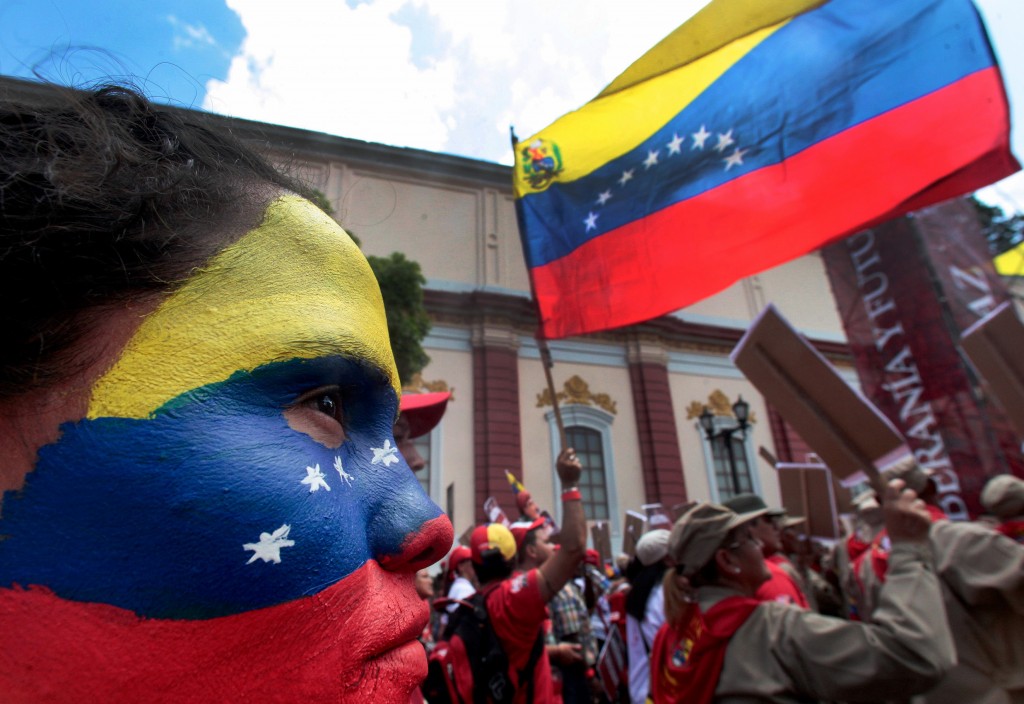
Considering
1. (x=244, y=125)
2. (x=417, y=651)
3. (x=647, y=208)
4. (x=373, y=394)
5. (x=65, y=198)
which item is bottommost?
(x=417, y=651)

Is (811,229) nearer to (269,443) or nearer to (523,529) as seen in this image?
(523,529)

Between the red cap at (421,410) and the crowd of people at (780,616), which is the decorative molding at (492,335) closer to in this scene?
the crowd of people at (780,616)

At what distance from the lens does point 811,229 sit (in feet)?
10.3

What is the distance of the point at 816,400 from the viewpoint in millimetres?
2912

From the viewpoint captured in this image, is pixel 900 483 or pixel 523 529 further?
pixel 523 529

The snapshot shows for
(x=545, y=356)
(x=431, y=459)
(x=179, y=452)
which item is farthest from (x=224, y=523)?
(x=431, y=459)

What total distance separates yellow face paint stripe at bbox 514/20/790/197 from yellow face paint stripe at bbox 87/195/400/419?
3.55 m

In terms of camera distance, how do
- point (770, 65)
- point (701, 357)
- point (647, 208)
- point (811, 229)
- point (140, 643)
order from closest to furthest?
point (140, 643) → point (811, 229) → point (770, 65) → point (647, 208) → point (701, 357)

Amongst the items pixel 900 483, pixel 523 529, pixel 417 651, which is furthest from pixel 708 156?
pixel 417 651

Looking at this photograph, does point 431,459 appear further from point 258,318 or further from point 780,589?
point 258,318

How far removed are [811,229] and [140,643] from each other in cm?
340

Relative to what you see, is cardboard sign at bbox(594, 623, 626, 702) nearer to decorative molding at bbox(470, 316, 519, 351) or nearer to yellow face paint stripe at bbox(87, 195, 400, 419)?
yellow face paint stripe at bbox(87, 195, 400, 419)

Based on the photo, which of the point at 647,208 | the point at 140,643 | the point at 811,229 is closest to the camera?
the point at 140,643

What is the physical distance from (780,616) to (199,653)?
209 cm
